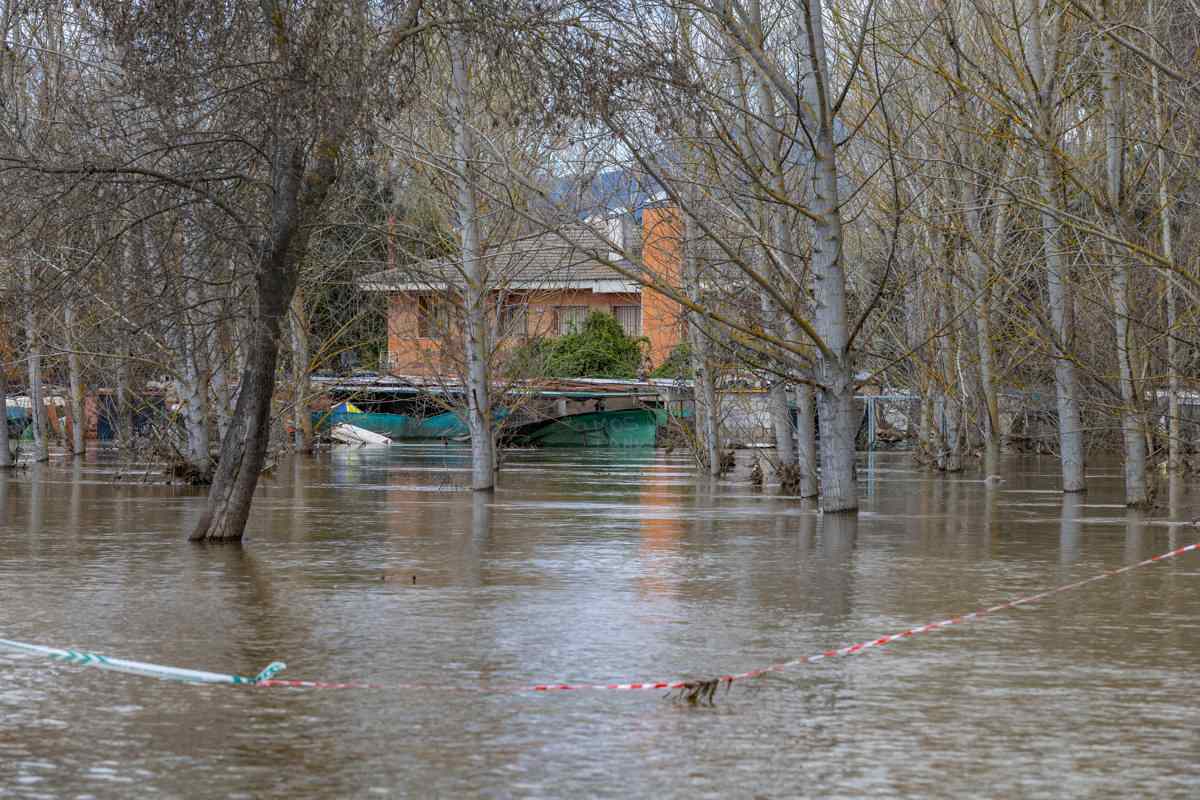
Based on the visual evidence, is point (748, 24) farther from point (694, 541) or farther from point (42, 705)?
point (42, 705)

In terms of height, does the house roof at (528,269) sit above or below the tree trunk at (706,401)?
above

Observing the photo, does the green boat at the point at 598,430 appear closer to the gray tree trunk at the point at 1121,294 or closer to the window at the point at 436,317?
the window at the point at 436,317

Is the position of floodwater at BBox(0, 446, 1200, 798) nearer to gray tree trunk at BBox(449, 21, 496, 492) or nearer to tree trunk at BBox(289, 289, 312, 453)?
gray tree trunk at BBox(449, 21, 496, 492)

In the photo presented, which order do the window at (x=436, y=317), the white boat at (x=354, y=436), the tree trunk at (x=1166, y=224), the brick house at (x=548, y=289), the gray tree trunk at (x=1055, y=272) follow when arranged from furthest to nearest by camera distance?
1. the white boat at (x=354, y=436)
2. the window at (x=436, y=317)
3. the brick house at (x=548, y=289)
4. the gray tree trunk at (x=1055, y=272)
5. the tree trunk at (x=1166, y=224)

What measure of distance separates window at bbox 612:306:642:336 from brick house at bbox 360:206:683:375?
0.04 m

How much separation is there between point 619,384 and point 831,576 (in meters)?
42.6

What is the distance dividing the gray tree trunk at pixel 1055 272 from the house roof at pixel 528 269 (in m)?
5.60

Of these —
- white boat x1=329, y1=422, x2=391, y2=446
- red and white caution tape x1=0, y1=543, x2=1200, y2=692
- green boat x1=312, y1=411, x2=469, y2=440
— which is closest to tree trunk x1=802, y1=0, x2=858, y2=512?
red and white caution tape x1=0, y1=543, x2=1200, y2=692

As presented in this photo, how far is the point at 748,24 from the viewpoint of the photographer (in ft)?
69.6

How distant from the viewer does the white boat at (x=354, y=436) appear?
198ft

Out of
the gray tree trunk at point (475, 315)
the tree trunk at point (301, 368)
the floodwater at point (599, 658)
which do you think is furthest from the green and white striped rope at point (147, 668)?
the gray tree trunk at point (475, 315)

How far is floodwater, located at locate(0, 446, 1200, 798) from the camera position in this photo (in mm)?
7652

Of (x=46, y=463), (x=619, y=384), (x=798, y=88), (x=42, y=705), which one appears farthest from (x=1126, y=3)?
→ (x=619, y=384)

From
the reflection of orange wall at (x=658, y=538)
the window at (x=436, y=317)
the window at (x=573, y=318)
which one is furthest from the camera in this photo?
the window at (x=573, y=318)
